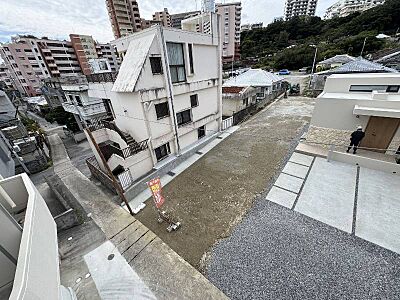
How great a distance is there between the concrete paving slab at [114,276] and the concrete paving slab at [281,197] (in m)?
Result: 6.37

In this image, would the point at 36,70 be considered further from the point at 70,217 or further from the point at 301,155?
the point at 301,155

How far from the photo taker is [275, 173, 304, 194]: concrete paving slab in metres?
8.88

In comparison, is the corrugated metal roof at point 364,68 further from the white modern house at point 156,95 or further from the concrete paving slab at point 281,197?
the concrete paving slab at point 281,197

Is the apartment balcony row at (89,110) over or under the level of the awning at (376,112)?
under

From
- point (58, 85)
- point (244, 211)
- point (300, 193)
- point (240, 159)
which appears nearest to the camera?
point (244, 211)

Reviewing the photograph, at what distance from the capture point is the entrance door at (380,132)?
9.58 metres

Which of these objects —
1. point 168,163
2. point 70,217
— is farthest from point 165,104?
point 70,217

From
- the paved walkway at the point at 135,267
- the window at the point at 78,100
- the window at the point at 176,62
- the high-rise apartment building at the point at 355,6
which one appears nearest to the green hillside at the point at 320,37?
the high-rise apartment building at the point at 355,6

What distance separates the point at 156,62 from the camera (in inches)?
387

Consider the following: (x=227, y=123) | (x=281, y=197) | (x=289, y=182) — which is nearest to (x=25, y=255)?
(x=281, y=197)

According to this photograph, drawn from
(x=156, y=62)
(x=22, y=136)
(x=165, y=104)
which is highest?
(x=156, y=62)

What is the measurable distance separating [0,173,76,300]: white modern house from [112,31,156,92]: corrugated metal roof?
6221 mm

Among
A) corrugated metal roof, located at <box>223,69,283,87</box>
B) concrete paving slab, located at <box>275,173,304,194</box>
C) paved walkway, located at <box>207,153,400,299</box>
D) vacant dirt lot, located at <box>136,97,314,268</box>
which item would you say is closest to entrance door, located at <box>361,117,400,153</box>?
paved walkway, located at <box>207,153,400,299</box>

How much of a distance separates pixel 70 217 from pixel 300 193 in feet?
36.9
